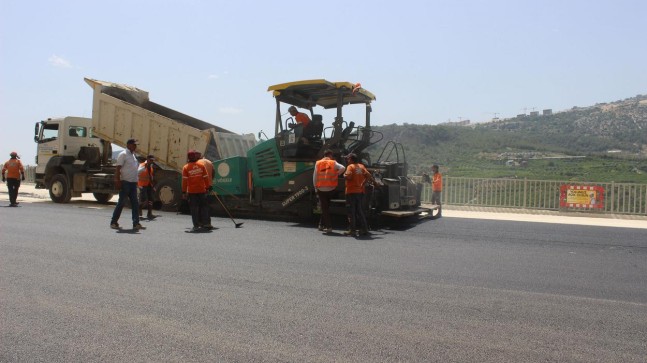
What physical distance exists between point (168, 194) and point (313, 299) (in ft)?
30.7

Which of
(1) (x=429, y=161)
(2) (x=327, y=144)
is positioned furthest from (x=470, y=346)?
(1) (x=429, y=161)

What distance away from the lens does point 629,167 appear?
28.4 metres

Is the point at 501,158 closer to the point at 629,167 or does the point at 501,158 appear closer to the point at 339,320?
the point at 629,167

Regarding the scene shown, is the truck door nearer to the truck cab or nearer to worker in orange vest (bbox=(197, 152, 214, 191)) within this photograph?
the truck cab

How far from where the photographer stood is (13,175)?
15547mm

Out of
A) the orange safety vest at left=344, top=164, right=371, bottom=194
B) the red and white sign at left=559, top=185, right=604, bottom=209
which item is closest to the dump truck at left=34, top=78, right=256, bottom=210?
the orange safety vest at left=344, top=164, right=371, bottom=194

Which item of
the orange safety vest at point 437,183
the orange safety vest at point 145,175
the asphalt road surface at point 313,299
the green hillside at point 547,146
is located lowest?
the asphalt road surface at point 313,299

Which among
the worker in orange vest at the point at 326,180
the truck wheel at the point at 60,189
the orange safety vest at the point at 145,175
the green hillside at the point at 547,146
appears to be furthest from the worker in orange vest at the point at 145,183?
the green hillside at the point at 547,146

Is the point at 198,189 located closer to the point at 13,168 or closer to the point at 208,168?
the point at 208,168

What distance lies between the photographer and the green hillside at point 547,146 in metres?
29.2

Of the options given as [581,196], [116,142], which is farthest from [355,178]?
[581,196]

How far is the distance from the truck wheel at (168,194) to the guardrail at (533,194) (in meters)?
6.73

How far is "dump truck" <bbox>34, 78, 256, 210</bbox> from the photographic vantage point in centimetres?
1409

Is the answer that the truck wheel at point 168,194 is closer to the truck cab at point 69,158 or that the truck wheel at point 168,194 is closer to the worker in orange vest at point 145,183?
the worker in orange vest at point 145,183
